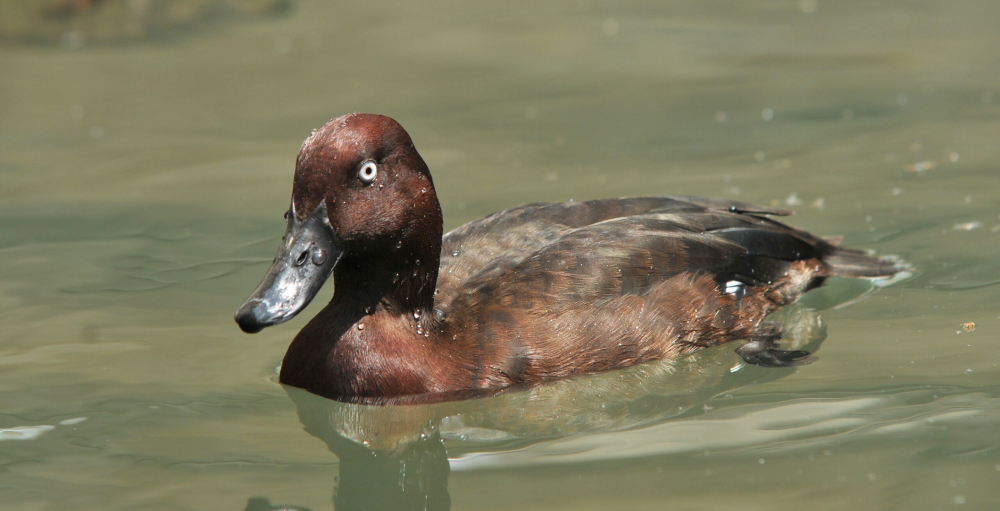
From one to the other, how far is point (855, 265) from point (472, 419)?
2496 mm

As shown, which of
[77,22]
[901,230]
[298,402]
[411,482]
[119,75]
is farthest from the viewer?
[77,22]

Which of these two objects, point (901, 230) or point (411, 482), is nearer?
point (411, 482)

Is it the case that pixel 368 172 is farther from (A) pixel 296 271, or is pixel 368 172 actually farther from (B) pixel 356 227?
(A) pixel 296 271

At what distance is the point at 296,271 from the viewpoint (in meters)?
4.79

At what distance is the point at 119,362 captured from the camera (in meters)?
5.57

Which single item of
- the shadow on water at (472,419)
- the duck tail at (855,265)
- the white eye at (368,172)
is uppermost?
the white eye at (368,172)

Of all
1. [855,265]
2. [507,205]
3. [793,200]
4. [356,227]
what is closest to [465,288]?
[356,227]

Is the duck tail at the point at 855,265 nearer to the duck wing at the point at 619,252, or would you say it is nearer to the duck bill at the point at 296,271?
the duck wing at the point at 619,252

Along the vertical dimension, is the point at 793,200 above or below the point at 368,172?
below

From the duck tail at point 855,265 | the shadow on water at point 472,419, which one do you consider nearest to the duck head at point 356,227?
the shadow on water at point 472,419

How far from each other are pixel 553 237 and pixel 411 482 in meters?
1.72

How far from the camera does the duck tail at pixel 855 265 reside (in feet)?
20.1

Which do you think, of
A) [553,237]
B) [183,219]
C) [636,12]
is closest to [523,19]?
[636,12]

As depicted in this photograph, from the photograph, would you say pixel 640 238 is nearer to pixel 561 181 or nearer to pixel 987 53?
pixel 561 181
